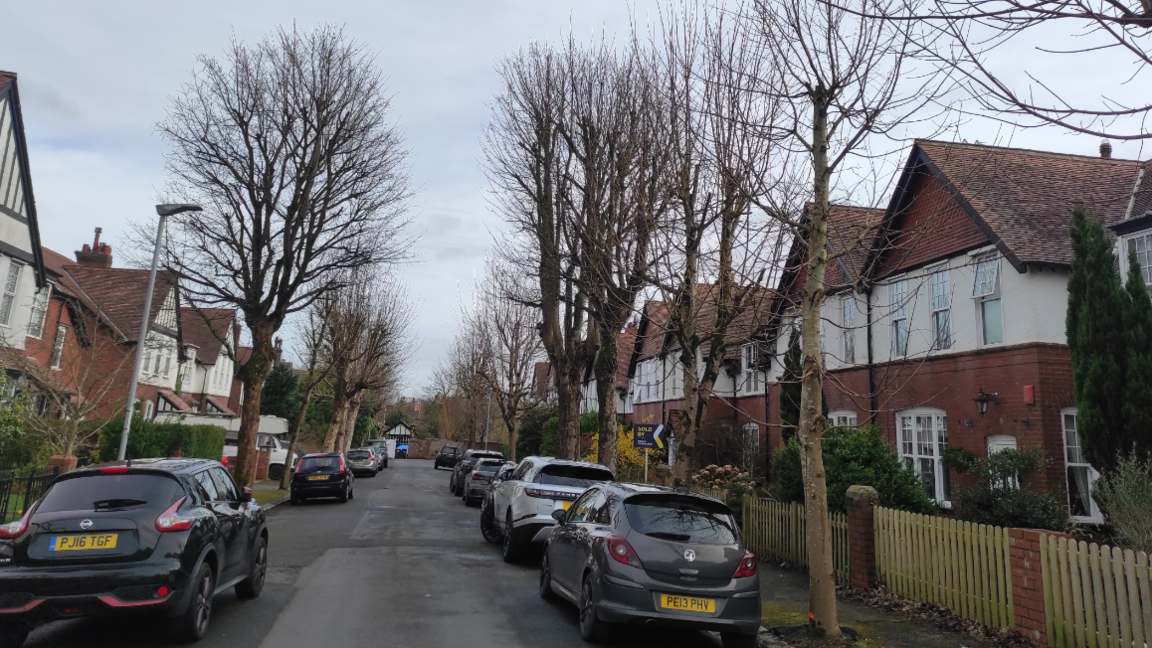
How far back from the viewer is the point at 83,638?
6848 mm

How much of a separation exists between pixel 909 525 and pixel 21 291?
25.8 meters

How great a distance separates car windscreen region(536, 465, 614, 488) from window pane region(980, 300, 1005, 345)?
902cm

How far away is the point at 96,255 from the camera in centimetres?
3912

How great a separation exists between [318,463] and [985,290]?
19236 mm

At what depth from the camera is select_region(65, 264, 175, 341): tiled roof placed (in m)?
34.0

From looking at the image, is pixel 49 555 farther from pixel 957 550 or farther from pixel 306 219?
pixel 306 219

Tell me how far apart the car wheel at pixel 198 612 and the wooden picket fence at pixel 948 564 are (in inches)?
304

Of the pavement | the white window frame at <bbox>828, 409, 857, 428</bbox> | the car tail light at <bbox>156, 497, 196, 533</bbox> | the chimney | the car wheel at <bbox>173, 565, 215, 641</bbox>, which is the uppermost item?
the chimney

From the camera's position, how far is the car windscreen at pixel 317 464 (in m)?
24.0

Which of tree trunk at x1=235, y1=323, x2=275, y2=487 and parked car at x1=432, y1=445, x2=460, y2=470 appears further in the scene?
parked car at x1=432, y1=445, x2=460, y2=470

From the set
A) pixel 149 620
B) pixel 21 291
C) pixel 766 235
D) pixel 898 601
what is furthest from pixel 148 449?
pixel 898 601

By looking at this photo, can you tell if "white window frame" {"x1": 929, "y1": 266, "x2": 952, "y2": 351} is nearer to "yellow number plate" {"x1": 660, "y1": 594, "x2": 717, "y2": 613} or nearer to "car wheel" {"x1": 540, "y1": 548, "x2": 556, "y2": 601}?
"car wheel" {"x1": 540, "y1": 548, "x2": 556, "y2": 601}

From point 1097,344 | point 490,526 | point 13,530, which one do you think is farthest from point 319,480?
point 1097,344

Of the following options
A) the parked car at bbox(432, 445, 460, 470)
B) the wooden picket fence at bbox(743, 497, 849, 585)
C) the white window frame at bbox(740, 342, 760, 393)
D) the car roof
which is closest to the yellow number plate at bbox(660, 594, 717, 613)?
the wooden picket fence at bbox(743, 497, 849, 585)
